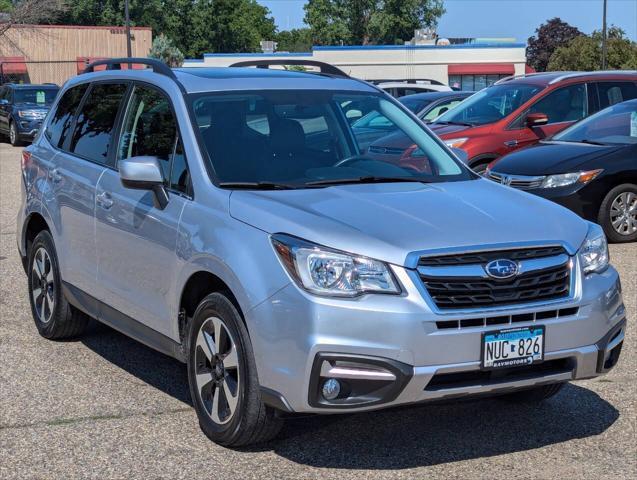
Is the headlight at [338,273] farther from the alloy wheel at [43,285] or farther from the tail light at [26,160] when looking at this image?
the tail light at [26,160]

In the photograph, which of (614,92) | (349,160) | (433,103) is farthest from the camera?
(433,103)

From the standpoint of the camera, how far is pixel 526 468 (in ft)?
15.9

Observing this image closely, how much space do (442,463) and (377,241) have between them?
3.61 feet

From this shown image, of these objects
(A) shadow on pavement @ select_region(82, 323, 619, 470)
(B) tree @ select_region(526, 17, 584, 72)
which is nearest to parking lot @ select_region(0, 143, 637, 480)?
(A) shadow on pavement @ select_region(82, 323, 619, 470)

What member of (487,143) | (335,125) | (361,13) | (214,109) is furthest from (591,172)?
(361,13)

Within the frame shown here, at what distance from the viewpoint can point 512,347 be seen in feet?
15.0

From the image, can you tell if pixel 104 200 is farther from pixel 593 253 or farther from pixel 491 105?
pixel 491 105

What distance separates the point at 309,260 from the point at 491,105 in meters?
10.8

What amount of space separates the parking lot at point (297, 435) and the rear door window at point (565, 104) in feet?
26.8

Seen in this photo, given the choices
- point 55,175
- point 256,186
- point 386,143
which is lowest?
point 55,175

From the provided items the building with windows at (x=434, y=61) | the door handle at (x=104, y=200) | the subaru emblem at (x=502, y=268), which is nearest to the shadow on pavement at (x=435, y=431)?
A: the subaru emblem at (x=502, y=268)

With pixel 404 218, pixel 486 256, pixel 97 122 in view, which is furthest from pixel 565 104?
pixel 486 256

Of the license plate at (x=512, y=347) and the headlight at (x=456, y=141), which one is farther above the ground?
the headlight at (x=456, y=141)

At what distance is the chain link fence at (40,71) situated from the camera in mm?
60875
